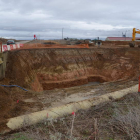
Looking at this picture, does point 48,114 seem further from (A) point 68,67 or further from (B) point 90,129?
(A) point 68,67

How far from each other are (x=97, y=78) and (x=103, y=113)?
1775 cm

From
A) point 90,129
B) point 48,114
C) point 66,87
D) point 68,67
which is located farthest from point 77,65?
point 90,129

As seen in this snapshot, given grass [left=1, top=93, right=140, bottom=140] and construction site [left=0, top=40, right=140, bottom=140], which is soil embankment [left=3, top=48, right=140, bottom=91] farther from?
grass [left=1, top=93, right=140, bottom=140]

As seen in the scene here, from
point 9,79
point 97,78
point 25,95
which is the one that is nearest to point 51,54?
point 97,78

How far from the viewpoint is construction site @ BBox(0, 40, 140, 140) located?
5605mm

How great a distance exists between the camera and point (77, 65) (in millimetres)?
23875

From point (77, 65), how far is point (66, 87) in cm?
507

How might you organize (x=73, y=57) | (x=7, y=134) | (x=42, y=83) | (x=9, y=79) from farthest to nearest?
(x=73, y=57), (x=42, y=83), (x=9, y=79), (x=7, y=134)

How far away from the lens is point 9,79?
12.6m

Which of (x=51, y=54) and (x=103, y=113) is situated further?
(x=51, y=54)

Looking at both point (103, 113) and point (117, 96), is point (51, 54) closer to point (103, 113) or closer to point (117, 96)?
point (117, 96)

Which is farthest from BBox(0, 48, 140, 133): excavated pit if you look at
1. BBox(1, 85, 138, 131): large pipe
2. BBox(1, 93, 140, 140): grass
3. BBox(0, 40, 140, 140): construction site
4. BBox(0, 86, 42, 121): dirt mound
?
BBox(1, 93, 140, 140): grass

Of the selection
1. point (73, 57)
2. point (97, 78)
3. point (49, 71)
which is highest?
point (73, 57)

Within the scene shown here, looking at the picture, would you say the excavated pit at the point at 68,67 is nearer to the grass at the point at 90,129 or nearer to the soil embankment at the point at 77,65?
the soil embankment at the point at 77,65
